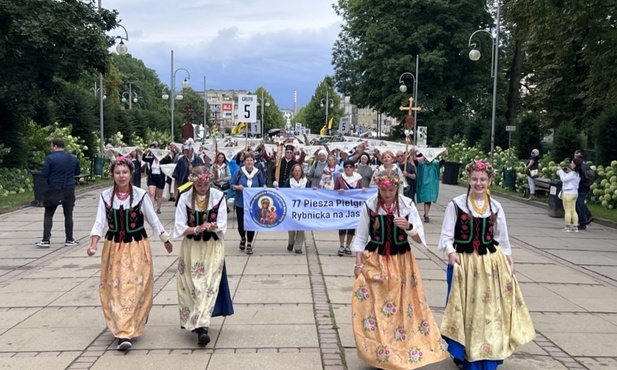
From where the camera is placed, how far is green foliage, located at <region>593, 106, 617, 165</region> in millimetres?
22062

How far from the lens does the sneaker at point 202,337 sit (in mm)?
6266

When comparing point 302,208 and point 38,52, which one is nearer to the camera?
point 302,208

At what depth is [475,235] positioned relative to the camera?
5.59 m

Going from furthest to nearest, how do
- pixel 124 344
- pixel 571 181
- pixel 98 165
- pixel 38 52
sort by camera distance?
pixel 98 165, pixel 38 52, pixel 571 181, pixel 124 344

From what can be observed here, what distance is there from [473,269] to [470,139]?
36015mm

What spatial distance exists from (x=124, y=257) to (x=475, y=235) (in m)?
3.31

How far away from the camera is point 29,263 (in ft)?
35.9

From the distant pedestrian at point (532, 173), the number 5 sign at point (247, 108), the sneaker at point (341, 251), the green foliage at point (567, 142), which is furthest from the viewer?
the green foliage at point (567, 142)

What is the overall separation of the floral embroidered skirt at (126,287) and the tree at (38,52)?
1898cm

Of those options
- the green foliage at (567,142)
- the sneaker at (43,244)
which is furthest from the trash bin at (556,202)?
the sneaker at (43,244)

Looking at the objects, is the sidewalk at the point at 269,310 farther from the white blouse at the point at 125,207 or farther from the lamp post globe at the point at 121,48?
the lamp post globe at the point at 121,48

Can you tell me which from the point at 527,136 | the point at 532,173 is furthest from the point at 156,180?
the point at 527,136

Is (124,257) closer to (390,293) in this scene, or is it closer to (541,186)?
(390,293)

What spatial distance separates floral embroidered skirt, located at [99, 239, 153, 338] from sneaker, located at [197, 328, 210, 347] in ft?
1.88
